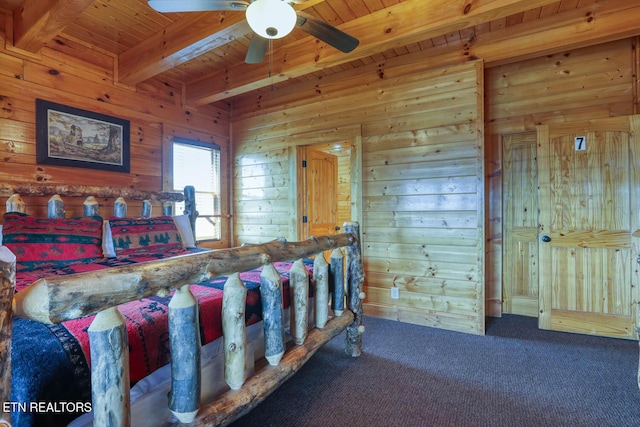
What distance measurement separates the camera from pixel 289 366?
5.00ft

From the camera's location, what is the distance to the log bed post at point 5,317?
24.6 inches

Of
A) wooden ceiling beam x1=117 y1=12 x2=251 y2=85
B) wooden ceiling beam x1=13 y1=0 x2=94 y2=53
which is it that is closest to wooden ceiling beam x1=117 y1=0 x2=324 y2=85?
wooden ceiling beam x1=117 y1=12 x2=251 y2=85

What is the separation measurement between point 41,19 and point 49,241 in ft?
5.12

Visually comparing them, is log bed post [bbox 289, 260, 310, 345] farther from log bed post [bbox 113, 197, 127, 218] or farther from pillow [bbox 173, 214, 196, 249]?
log bed post [bbox 113, 197, 127, 218]

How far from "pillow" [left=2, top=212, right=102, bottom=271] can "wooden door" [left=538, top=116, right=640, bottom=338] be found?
391cm

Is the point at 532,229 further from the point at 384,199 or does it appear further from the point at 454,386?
the point at 454,386

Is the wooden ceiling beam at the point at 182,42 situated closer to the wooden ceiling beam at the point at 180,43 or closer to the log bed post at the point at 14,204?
the wooden ceiling beam at the point at 180,43

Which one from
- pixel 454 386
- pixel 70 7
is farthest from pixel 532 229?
pixel 70 7

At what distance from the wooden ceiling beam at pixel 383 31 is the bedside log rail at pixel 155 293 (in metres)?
1.81

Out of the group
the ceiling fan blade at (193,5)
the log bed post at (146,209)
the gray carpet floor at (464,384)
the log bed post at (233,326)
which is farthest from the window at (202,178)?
the log bed post at (233,326)

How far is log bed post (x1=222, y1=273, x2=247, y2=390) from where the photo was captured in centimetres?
122

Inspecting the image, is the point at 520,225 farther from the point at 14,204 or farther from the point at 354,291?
the point at 14,204

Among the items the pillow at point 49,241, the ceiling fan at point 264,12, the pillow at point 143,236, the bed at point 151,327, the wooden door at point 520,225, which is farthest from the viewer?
the wooden door at point 520,225

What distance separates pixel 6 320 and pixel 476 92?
10.8ft
